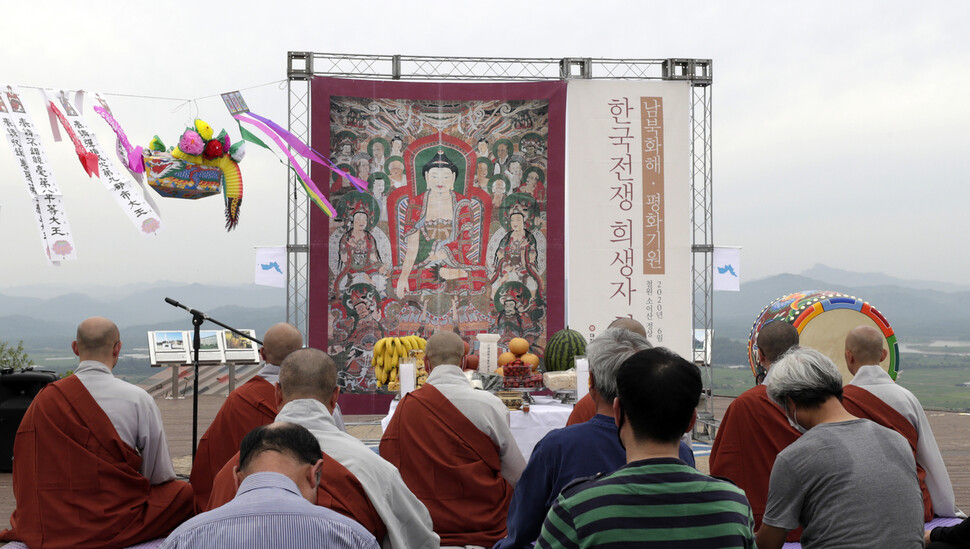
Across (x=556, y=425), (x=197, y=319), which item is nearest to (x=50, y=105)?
(x=197, y=319)

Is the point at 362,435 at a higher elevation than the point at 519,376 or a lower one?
lower

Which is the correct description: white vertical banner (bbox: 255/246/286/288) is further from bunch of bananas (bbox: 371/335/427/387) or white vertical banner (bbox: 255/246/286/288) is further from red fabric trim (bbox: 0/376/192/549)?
red fabric trim (bbox: 0/376/192/549)

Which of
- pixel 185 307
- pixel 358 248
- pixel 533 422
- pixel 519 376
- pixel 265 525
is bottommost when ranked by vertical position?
pixel 533 422

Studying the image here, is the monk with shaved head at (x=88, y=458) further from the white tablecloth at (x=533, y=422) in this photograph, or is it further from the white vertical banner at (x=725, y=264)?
the white vertical banner at (x=725, y=264)

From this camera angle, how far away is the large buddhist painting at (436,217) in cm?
815

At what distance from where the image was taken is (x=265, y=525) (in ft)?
5.10

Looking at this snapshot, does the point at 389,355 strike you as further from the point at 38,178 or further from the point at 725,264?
the point at 725,264

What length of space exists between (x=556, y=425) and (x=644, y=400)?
327 centimetres

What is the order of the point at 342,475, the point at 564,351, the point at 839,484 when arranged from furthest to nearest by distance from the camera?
the point at 564,351
the point at 342,475
the point at 839,484

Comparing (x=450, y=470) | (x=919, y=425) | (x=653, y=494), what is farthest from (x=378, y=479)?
(x=919, y=425)

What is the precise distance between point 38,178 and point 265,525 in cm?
461

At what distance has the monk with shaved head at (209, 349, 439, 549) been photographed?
2.40 meters

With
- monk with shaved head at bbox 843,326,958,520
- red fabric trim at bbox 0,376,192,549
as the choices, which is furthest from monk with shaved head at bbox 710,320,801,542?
red fabric trim at bbox 0,376,192,549

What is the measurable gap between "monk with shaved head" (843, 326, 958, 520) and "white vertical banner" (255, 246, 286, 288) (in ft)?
18.7
